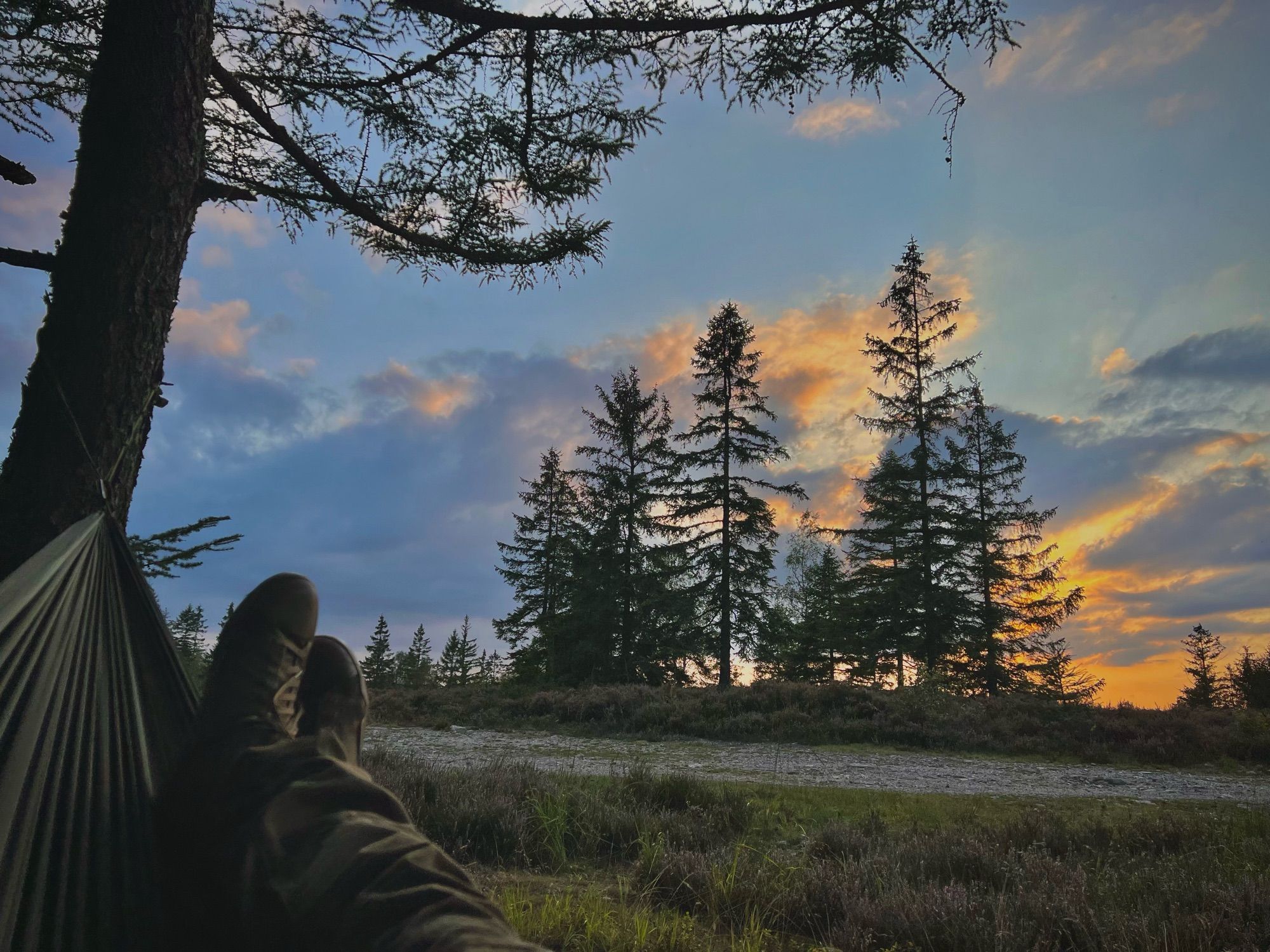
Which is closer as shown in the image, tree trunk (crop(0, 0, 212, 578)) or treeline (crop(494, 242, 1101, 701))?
tree trunk (crop(0, 0, 212, 578))

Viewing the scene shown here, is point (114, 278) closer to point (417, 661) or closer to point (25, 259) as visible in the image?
point (25, 259)

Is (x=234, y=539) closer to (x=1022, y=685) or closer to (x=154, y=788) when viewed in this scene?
(x=154, y=788)

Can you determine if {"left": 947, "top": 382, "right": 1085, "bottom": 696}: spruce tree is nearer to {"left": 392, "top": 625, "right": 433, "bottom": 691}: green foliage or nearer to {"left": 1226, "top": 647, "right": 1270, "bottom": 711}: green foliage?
{"left": 1226, "top": 647, "right": 1270, "bottom": 711}: green foliage

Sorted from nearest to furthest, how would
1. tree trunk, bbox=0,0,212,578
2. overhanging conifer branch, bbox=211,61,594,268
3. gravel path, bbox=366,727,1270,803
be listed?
tree trunk, bbox=0,0,212,578 → overhanging conifer branch, bbox=211,61,594,268 → gravel path, bbox=366,727,1270,803

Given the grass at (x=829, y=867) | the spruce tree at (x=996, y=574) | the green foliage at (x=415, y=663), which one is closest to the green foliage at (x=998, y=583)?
the spruce tree at (x=996, y=574)

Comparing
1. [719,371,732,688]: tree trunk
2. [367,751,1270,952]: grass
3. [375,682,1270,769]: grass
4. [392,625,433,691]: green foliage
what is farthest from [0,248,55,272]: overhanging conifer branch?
[392,625,433,691]: green foliage

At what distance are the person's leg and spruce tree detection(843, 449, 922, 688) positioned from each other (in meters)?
22.8

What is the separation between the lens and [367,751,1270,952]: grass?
3.16 m

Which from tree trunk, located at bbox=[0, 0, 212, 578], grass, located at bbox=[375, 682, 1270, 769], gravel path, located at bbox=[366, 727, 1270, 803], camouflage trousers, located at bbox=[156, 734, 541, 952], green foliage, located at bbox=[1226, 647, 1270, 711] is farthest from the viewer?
green foliage, located at bbox=[1226, 647, 1270, 711]

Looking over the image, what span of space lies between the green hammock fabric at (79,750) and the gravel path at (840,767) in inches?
218

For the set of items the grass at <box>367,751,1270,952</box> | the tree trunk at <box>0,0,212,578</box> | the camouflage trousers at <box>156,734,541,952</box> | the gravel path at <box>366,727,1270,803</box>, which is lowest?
the gravel path at <box>366,727,1270,803</box>

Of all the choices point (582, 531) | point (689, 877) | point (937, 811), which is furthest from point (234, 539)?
point (582, 531)

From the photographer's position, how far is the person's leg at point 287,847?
49.3 inches

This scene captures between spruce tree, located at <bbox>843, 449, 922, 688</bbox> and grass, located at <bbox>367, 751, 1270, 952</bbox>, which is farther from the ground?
spruce tree, located at <bbox>843, 449, 922, 688</bbox>
